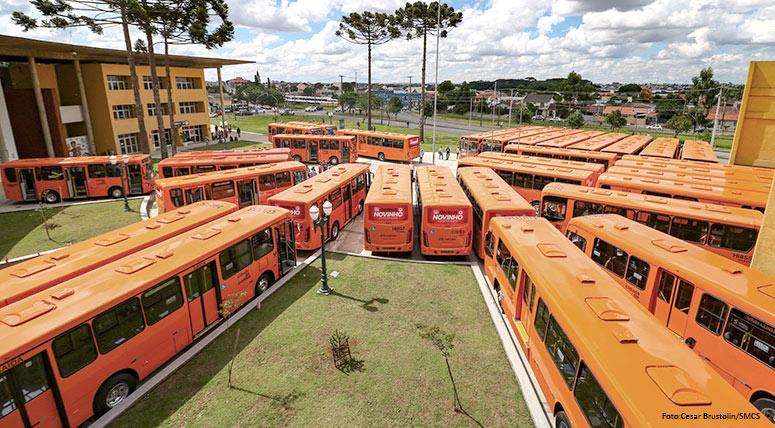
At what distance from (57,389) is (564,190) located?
18293mm

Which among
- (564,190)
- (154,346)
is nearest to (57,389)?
(154,346)

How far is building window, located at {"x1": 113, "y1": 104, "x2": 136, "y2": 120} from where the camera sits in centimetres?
3984

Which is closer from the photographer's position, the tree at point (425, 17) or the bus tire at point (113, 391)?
the bus tire at point (113, 391)

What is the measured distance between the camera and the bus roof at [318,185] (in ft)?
54.9

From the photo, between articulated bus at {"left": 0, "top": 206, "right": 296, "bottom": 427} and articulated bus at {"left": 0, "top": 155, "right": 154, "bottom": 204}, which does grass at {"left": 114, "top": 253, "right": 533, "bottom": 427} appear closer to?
articulated bus at {"left": 0, "top": 206, "right": 296, "bottom": 427}

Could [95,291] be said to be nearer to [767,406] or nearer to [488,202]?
[488,202]

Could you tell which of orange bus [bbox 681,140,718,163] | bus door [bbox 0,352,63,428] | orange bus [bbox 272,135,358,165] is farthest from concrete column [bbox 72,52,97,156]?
orange bus [bbox 681,140,718,163]

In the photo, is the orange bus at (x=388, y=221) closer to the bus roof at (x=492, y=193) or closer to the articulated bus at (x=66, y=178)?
the bus roof at (x=492, y=193)

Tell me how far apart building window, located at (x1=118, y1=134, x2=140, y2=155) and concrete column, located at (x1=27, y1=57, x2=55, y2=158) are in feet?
19.7

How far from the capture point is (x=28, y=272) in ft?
31.3

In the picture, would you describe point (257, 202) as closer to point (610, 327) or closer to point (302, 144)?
point (302, 144)

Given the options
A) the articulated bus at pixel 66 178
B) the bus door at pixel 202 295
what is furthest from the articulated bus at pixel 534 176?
the articulated bus at pixel 66 178

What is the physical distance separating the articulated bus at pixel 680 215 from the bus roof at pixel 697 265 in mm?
2476

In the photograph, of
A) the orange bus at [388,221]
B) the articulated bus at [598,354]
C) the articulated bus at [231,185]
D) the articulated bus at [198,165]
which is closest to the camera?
the articulated bus at [598,354]
